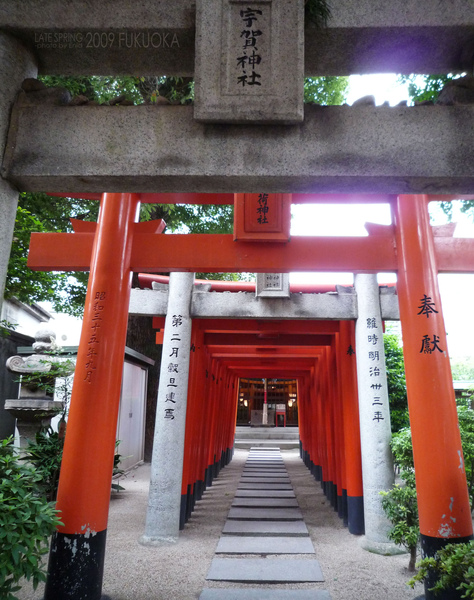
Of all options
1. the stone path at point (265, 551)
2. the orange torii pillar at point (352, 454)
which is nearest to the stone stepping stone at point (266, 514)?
the stone path at point (265, 551)

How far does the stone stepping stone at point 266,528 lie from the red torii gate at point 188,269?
3174mm

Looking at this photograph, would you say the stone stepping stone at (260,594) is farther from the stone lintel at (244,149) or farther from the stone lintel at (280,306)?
the stone lintel at (244,149)

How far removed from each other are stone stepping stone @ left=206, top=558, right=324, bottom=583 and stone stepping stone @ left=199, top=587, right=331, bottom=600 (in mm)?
289

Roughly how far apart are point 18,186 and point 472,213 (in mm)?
4563

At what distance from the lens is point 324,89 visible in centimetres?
1112

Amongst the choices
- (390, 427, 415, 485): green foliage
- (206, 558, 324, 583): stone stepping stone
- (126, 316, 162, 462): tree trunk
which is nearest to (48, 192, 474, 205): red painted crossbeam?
(390, 427, 415, 485): green foliage

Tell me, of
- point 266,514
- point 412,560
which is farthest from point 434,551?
point 266,514

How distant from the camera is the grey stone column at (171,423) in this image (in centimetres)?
627

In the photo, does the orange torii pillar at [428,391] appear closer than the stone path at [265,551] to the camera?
Yes

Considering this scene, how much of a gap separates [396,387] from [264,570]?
5171mm

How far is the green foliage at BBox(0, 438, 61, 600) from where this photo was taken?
2.79 meters

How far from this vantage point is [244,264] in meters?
4.92

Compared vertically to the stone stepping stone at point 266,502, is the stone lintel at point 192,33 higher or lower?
higher

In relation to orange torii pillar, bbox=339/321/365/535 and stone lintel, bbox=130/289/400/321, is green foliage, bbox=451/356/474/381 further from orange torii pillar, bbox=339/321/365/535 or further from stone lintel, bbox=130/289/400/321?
stone lintel, bbox=130/289/400/321
